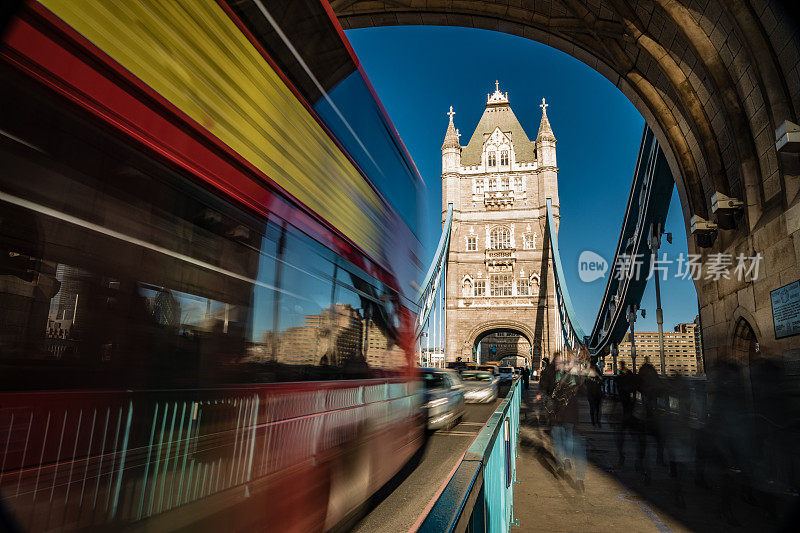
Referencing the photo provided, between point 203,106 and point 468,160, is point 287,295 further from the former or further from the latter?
point 468,160

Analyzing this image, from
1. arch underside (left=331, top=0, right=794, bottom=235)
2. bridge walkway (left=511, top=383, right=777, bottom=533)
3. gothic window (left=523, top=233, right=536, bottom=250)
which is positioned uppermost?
gothic window (left=523, top=233, right=536, bottom=250)

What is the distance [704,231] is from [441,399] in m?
5.07

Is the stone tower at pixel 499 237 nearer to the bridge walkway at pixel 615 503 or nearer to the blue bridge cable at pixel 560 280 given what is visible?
the blue bridge cable at pixel 560 280

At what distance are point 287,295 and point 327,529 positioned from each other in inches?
61.6

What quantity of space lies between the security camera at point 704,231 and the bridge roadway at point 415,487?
496 cm

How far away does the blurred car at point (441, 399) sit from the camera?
7953mm

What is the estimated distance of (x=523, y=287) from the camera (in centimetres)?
3862

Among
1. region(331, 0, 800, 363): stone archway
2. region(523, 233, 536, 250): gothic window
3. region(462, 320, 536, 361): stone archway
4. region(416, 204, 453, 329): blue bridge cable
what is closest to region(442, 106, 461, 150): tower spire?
region(416, 204, 453, 329): blue bridge cable

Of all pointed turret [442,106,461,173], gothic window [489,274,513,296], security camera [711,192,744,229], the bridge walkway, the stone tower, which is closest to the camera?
the bridge walkway

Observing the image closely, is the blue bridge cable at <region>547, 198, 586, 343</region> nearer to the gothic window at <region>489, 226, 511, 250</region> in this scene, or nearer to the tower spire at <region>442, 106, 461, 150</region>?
the gothic window at <region>489, 226, 511, 250</region>

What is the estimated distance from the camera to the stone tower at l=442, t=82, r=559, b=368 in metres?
37.8

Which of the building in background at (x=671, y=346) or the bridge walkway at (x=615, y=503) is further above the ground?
the building in background at (x=671, y=346)

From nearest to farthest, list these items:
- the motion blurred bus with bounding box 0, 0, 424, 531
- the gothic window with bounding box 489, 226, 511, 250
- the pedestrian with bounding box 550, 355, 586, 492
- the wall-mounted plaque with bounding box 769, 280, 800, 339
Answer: the motion blurred bus with bounding box 0, 0, 424, 531, the pedestrian with bounding box 550, 355, 586, 492, the wall-mounted plaque with bounding box 769, 280, 800, 339, the gothic window with bounding box 489, 226, 511, 250

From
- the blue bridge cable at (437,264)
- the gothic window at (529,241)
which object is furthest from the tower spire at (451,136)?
the gothic window at (529,241)
